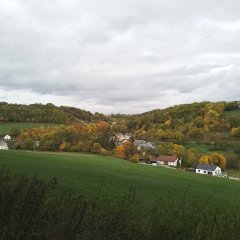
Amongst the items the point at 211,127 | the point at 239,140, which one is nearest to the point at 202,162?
the point at 239,140

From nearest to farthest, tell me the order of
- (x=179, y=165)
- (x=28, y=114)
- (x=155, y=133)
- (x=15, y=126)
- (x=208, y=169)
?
(x=208, y=169) → (x=179, y=165) → (x=15, y=126) → (x=155, y=133) → (x=28, y=114)

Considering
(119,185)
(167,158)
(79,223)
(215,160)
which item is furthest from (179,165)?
(79,223)

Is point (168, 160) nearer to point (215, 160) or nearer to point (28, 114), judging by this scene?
point (215, 160)

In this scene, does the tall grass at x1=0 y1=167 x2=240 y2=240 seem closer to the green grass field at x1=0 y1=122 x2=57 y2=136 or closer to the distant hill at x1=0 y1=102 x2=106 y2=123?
the green grass field at x1=0 y1=122 x2=57 y2=136

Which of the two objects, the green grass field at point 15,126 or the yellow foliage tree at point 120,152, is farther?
the green grass field at point 15,126

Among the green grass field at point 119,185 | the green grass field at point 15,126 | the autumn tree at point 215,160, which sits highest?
the green grass field at point 15,126

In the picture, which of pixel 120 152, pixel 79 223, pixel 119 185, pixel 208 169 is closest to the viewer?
pixel 79 223

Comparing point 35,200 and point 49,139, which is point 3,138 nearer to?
point 49,139

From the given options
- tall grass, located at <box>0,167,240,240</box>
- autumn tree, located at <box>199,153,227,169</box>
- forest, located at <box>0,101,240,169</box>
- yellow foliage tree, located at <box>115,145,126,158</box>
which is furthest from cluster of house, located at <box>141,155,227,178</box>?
tall grass, located at <box>0,167,240,240</box>

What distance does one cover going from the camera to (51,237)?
4.69 meters

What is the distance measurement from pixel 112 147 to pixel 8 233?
119931mm

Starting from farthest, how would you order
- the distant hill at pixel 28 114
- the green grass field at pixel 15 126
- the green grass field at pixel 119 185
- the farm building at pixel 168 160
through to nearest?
1. the distant hill at pixel 28 114
2. the green grass field at pixel 15 126
3. the farm building at pixel 168 160
4. the green grass field at pixel 119 185

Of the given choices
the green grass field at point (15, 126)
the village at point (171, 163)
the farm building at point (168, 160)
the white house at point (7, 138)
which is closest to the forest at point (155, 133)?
the village at point (171, 163)

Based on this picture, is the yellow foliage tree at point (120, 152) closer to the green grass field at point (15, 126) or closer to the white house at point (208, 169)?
the white house at point (208, 169)
